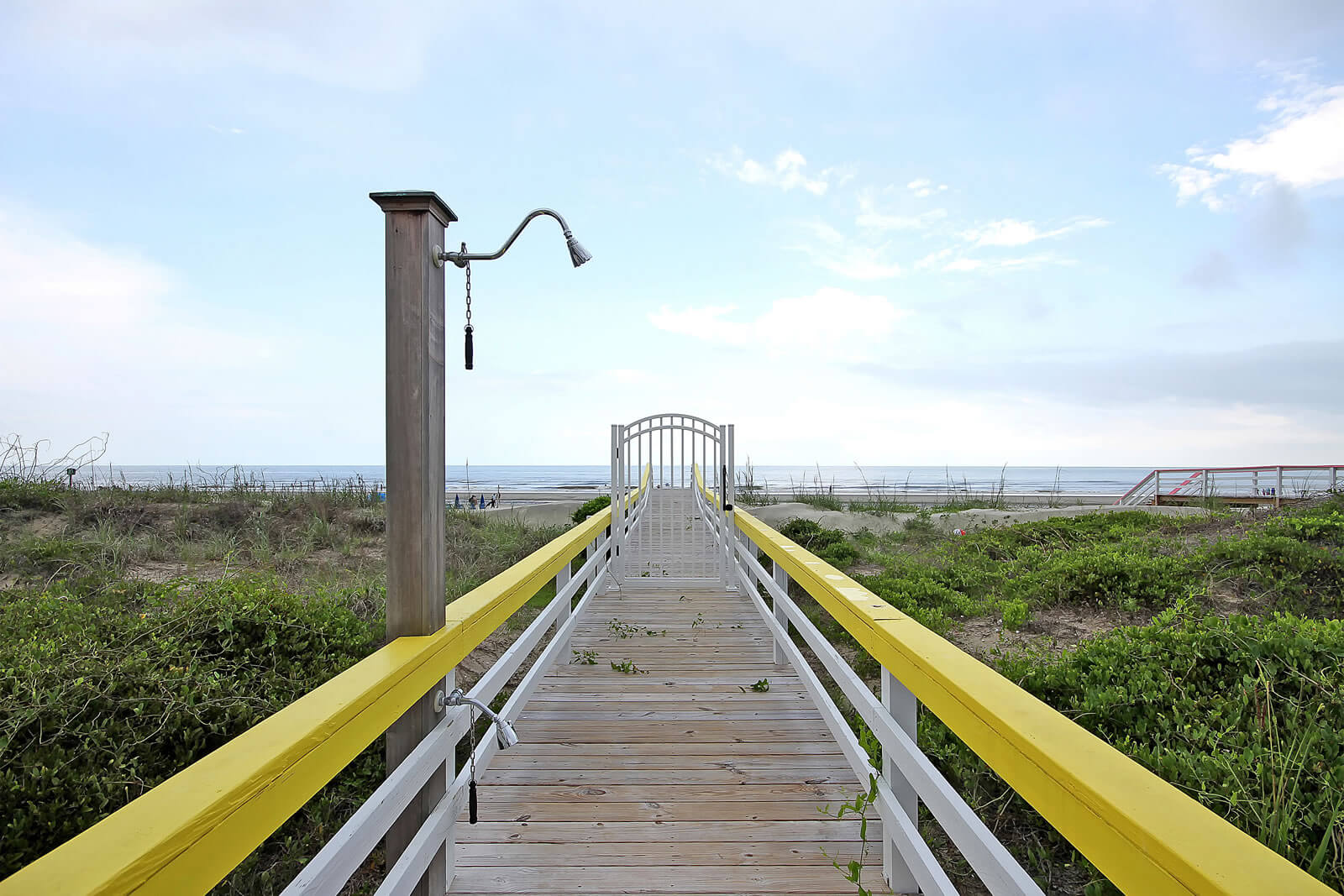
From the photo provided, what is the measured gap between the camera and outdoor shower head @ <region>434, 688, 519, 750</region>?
174 centimetres

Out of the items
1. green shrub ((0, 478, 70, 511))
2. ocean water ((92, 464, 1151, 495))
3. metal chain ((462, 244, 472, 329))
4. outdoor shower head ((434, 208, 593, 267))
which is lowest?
ocean water ((92, 464, 1151, 495))

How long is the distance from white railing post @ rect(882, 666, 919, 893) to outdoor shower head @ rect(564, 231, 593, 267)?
1.77 m

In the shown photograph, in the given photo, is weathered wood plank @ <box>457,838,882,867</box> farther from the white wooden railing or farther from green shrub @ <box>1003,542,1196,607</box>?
A: green shrub @ <box>1003,542,1196,607</box>

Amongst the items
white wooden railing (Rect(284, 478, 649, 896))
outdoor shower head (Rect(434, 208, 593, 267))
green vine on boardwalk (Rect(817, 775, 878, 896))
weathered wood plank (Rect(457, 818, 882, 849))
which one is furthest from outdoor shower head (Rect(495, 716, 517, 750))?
outdoor shower head (Rect(434, 208, 593, 267))

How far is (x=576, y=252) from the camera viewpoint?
7.68 feet

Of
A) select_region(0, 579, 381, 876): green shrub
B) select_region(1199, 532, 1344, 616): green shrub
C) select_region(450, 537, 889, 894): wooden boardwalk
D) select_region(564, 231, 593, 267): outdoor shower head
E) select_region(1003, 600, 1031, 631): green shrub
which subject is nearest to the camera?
select_region(450, 537, 889, 894): wooden boardwalk

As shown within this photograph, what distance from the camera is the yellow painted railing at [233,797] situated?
73 cm

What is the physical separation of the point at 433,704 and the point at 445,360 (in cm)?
108

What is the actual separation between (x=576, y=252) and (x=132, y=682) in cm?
267

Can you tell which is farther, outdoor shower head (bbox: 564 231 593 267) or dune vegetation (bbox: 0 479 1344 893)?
outdoor shower head (bbox: 564 231 593 267)

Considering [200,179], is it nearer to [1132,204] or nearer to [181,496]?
[181,496]

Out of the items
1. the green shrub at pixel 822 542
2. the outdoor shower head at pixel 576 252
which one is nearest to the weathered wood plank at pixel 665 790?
the outdoor shower head at pixel 576 252

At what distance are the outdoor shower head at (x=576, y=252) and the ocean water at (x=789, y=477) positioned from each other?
9729 mm

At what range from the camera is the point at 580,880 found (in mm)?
2035
